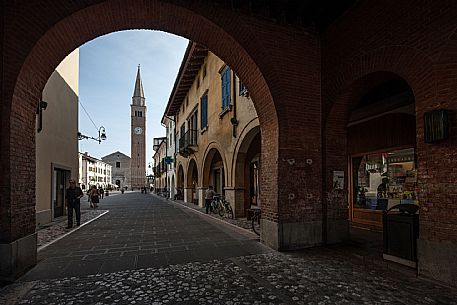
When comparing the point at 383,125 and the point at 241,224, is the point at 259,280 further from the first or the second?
the point at 383,125

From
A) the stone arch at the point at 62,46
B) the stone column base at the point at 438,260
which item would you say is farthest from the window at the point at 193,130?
the stone column base at the point at 438,260

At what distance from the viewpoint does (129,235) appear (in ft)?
26.9

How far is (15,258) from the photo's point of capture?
4.51 metres

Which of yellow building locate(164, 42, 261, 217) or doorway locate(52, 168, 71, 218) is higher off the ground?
yellow building locate(164, 42, 261, 217)

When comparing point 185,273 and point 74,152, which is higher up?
point 74,152

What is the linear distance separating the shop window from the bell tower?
61.8 meters

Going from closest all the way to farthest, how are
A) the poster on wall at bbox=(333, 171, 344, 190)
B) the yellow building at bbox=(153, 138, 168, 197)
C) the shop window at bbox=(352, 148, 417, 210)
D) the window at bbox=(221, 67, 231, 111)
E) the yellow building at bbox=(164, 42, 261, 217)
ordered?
1. the poster on wall at bbox=(333, 171, 344, 190)
2. the shop window at bbox=(352, 148, 417, 210)
3. the yellow building at bbox=(164, 42, 261, 217)
4. the window at bbox=(221, 67, 231, 111)
5. the yellow building at bbox=(153, 138, 168, 197)

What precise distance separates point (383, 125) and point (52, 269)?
880 centimetres

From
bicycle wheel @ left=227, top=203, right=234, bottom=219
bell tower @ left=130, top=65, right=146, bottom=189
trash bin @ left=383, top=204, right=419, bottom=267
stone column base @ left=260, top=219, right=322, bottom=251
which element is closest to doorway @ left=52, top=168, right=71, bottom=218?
bicycle wheel @ left=227, top=203, right=234, bottom=219

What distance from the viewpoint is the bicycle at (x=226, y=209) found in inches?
462

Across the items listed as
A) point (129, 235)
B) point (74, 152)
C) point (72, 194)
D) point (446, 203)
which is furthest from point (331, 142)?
point (74, 152)

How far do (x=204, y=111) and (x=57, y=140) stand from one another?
7.61 metres

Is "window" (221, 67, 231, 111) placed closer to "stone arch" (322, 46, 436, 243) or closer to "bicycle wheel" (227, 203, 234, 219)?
"bicycle wheel" (227, 203, 234, 219)

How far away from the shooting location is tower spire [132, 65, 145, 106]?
6975 cm
